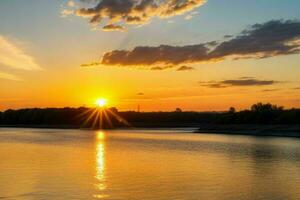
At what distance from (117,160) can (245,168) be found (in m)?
12.4

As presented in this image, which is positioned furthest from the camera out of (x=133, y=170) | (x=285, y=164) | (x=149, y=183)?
(x=285, y=164)

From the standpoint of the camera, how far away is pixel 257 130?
134 meters

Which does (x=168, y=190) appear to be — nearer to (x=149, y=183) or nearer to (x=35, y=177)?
(x=149, y=183)

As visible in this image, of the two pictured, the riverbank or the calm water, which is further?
the riverbank

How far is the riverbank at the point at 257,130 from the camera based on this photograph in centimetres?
12144

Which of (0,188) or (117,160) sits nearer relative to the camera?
(0,188)

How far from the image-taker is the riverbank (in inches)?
4781

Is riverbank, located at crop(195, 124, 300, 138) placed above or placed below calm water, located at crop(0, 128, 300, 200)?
above

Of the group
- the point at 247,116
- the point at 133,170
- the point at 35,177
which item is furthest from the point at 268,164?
the point at 247,116

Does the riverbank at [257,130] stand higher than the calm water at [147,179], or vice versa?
the riverbank at [257,130]

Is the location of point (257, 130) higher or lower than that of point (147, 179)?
higher

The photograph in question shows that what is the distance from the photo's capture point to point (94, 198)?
24.4 metres

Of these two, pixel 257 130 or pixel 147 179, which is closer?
pixel 147 179

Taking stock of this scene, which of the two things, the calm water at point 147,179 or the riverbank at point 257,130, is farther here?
the riverbank at point 257,130
